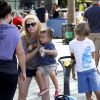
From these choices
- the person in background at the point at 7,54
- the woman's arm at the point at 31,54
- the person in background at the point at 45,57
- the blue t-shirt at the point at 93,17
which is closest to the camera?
the person in background at the point at 7,54

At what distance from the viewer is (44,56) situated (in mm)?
6703

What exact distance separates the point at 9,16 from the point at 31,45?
1.10m

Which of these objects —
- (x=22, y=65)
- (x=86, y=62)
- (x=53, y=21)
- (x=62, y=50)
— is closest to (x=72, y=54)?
(x=86, y=62)

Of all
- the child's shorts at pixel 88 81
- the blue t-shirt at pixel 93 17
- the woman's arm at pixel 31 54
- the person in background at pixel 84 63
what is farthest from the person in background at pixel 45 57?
the blue t-shirt at pixel 93 17

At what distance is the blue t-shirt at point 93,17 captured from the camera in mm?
10781

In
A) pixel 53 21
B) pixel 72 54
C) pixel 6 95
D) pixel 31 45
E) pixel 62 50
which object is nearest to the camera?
pixel 6 95

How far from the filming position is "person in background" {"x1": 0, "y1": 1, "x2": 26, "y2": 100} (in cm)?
537

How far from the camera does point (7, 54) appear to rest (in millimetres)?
5422

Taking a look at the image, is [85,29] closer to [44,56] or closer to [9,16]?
[44,56]

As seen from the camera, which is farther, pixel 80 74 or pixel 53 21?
pixel 53 21

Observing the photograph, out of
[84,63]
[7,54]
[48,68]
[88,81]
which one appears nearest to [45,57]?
[48,68]

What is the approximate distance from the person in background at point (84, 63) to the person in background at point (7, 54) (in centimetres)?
144

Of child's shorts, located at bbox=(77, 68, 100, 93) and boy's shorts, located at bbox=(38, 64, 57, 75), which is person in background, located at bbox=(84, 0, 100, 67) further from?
child's shorts, located at bbox=(77, 68, 100, 93)

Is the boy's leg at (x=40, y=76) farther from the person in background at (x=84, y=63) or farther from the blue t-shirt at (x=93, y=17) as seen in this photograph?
the blue t-shirt at (x=93, y=17)
